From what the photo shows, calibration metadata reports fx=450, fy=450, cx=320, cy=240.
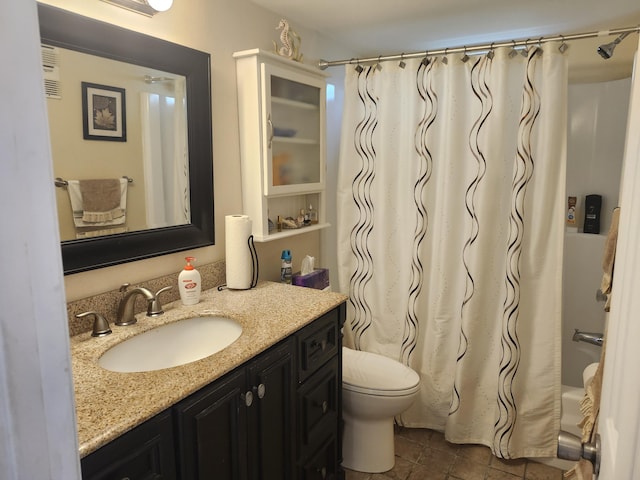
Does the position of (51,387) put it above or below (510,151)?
below

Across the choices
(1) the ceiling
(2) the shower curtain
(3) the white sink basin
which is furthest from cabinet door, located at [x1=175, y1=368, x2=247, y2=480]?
(1) the ceiling

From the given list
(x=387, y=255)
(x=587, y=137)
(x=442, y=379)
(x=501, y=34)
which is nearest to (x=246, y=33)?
(x=387, y=255)

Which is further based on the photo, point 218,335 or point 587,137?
point 587,137

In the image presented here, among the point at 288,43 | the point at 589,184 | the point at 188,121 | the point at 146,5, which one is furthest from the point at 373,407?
the point at 589,184

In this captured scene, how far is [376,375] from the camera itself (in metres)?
2.16

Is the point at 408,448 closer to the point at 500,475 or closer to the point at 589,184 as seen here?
the point at 500,475

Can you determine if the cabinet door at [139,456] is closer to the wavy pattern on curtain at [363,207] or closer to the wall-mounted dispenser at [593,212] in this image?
the wavy pattern on curtain at [363,207]

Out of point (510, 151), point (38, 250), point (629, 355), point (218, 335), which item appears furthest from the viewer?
point (510, 151)

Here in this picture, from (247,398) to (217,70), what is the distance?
128 cm

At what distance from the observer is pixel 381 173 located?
2369mm

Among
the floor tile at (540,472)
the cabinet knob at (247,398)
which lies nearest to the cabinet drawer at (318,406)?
the cabinet knob at (247,398)

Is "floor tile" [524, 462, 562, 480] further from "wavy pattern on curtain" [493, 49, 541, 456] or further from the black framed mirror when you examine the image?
the black framed mirror

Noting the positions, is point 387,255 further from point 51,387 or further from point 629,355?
point 51,387

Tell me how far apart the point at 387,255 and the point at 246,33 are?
1.29m
